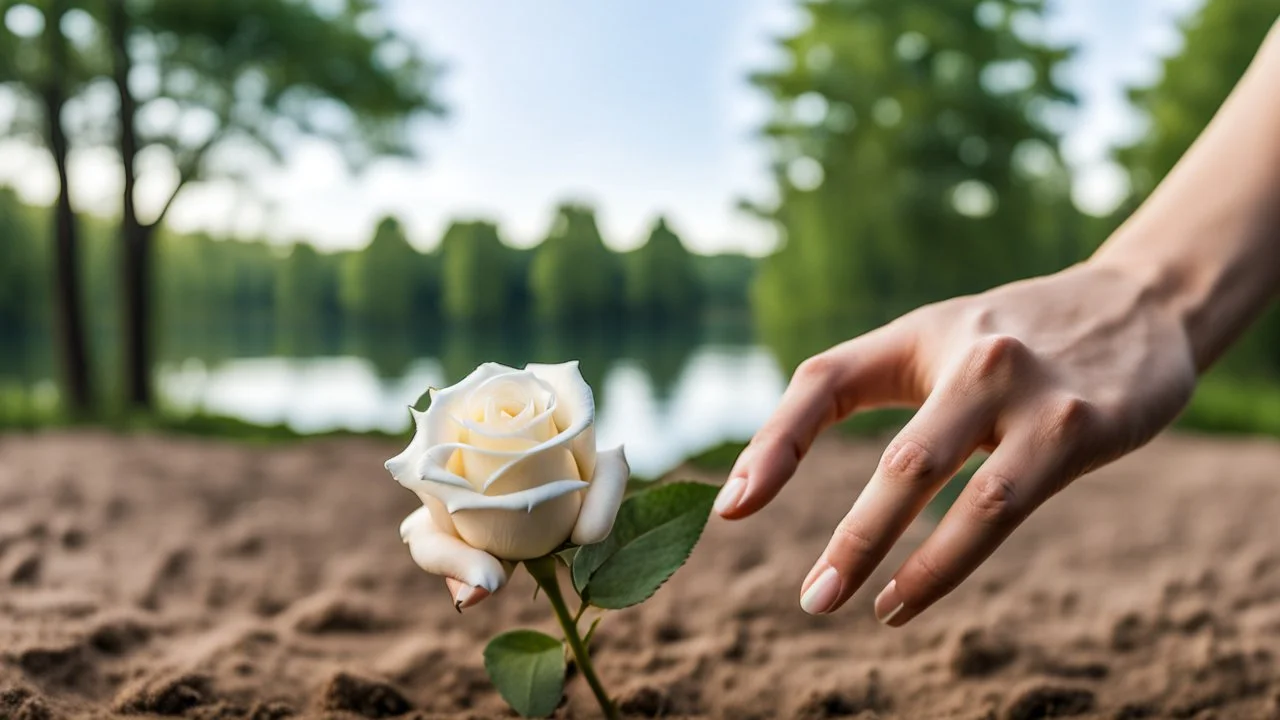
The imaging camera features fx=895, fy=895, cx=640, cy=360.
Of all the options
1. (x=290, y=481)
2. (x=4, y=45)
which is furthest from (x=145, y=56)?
(x=290, y=481)

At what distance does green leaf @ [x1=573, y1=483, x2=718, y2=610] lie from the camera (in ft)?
3.29

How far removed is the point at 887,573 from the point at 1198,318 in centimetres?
126

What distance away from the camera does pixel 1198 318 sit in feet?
4.20

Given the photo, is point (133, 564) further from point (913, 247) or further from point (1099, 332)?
point (913, 247)

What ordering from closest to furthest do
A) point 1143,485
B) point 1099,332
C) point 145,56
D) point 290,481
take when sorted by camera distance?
point 1099,332
point 290,481
point 1143,485
point 145,56

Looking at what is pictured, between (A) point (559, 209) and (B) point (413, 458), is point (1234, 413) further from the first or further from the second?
(B) point (413, 458)

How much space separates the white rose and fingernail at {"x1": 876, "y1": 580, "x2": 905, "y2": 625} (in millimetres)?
330

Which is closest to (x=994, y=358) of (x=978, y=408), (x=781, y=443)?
(x=978, y=408)

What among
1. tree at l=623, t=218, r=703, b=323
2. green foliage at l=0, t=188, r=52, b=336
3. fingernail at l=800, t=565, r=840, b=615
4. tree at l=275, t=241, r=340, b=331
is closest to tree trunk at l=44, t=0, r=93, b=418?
tree at l=275, t=241, r=340, b=331

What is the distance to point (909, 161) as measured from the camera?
36.6 feet

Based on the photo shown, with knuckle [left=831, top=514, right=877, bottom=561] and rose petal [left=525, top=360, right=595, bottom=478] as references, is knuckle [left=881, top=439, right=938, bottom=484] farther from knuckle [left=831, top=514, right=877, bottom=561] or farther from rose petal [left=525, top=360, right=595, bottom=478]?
rose petal [left=525, top=360, right=595, bottom=478]

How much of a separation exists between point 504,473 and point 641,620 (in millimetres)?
1136

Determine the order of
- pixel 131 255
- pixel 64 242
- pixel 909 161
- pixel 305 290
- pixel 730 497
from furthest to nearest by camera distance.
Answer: pixel 909 161 → pixel 305 290 → pixel 131 255 → pixel 64 242 → pixel 730 497

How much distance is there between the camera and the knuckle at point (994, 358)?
1.00 metres
